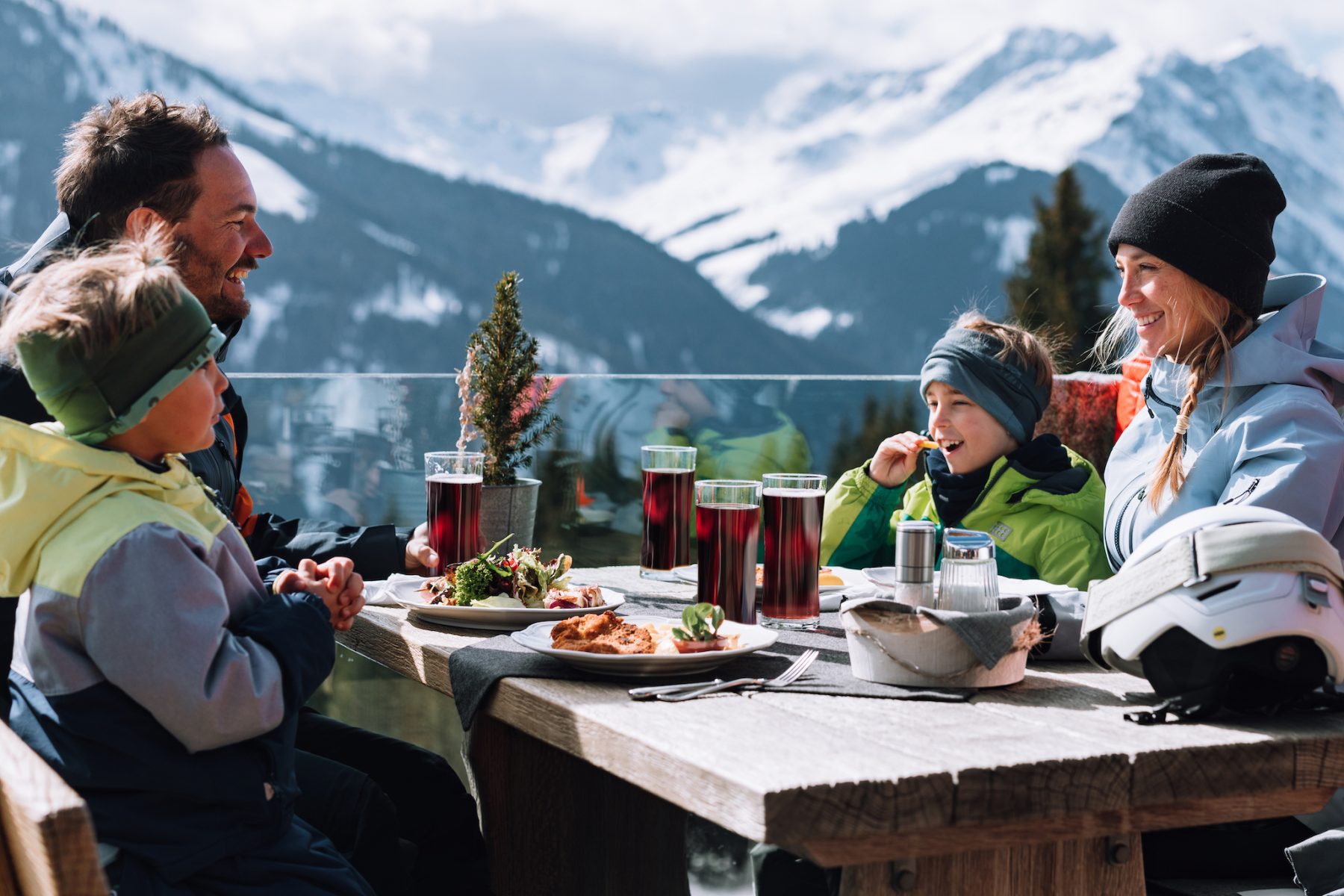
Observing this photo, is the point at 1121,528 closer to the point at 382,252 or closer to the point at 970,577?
the point at 970,577

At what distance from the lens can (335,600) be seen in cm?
174

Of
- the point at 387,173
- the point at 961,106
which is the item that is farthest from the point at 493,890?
the point at 961,106

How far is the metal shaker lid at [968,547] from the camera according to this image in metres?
1.69

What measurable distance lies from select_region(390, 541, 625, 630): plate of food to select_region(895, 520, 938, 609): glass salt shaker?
1.89 feet

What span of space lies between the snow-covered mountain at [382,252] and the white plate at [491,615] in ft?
197

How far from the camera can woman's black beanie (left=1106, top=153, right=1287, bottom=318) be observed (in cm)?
234

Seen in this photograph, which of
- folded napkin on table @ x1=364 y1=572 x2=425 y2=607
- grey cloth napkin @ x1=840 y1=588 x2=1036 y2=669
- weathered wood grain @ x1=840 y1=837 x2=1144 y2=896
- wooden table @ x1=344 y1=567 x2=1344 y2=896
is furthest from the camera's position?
folded napkin on table @ x1=364 y1=572 x2=425 y2=607

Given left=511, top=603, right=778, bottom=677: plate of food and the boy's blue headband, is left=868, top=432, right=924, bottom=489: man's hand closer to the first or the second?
the boy's blue headband

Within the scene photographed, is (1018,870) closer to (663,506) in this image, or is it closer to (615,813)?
(663,506)

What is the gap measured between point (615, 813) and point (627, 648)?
917 millimetres

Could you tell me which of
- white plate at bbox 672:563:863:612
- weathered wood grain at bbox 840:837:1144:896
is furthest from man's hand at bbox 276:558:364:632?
weathered wood grain at bbox 840:837:1144:896

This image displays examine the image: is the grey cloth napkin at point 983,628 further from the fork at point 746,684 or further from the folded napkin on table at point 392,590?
the folded napkin on table at point 392,590

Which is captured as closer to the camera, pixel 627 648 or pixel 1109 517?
pixel 627 648

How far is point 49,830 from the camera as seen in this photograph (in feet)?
3.10
